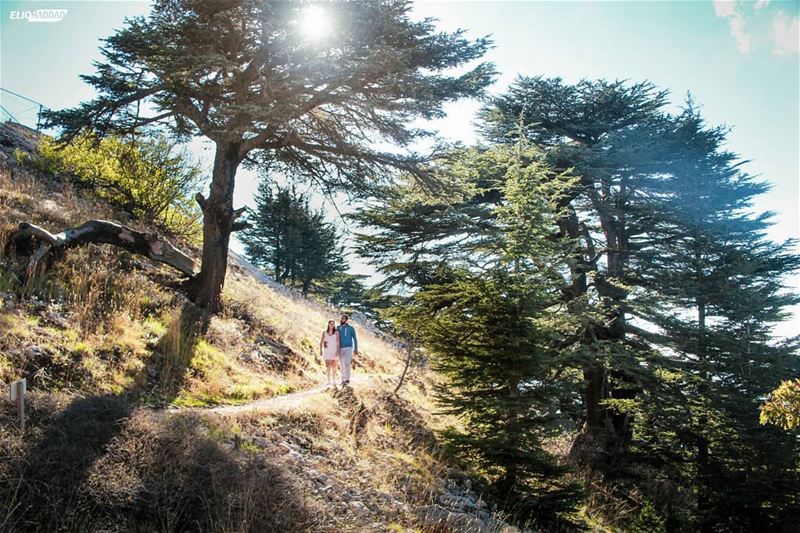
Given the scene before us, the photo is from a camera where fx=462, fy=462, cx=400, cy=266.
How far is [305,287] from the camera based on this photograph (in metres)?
37.3

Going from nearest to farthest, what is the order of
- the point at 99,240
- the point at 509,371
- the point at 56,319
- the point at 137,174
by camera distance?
the point at 56,319
the point at 509,371
the point at 99,240
the point at 137,174

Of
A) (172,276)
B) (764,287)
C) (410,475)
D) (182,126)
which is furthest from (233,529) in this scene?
(764,287)

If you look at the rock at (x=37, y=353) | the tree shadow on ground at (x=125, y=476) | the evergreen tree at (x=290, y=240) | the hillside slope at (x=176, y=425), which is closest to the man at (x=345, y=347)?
the hillside slope at (x=176, y=425)

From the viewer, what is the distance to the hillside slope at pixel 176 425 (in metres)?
3.98

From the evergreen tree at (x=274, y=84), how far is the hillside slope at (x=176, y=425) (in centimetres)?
240

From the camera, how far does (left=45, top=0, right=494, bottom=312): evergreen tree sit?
900 centimetres

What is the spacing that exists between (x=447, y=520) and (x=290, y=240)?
31658mm

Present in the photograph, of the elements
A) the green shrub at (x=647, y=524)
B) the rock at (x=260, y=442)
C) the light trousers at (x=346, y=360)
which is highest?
the light trousers at (x=346, y=360)

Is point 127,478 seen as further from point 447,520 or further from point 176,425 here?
point 447,520

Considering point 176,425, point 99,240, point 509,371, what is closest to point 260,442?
point 176,425

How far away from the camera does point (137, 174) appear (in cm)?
1532

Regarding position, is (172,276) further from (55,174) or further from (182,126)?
(55,174)

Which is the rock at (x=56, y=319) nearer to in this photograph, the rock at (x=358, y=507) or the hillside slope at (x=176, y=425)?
the hillside slope at (x=176, y=425)

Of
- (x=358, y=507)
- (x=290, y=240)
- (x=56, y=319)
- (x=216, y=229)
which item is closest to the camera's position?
(x=358, y=507)
